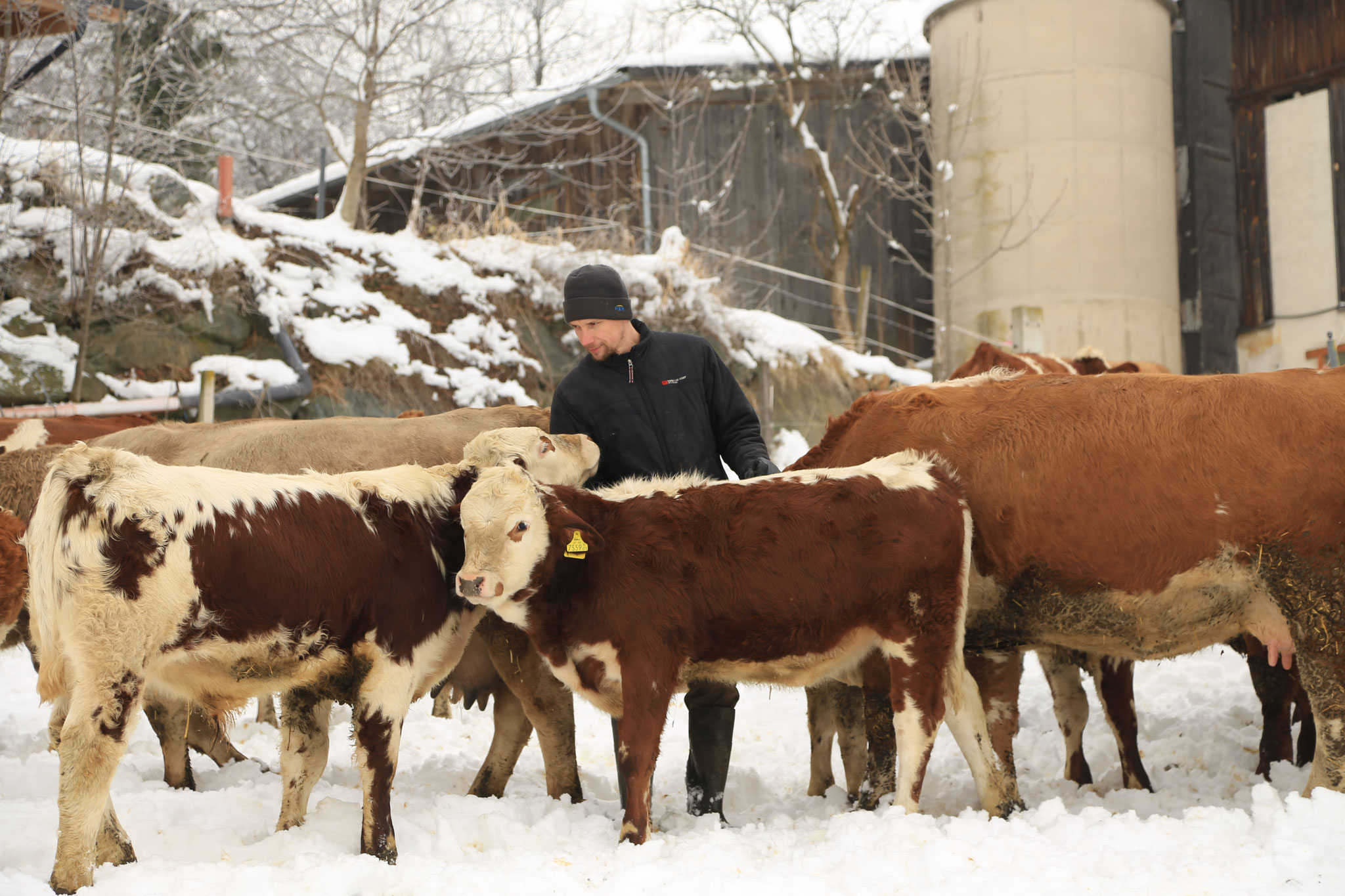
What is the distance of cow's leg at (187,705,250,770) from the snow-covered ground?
0.29 feet

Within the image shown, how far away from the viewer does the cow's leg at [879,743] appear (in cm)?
524

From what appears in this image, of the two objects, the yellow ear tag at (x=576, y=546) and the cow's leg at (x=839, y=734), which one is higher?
the yellow ear tag at (x=576, y=546)

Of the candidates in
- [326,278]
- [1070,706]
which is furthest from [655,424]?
[326,278]

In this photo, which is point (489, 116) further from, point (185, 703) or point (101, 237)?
point (185, 703)

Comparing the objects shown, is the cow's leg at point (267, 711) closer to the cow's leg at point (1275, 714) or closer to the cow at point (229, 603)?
the cow at point (229, 603)

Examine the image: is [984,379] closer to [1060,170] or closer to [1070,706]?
[1070,706]

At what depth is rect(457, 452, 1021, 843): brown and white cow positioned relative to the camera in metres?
4.46

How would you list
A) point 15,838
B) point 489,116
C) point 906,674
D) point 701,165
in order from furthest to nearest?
point 701,165 < point 489,116 < point 906,674 < point 15,838

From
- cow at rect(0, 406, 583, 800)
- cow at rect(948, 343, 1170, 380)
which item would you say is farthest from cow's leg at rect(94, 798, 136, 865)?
cow at rect(948, 343, 1170, 380)

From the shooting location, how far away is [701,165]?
20.4 meters

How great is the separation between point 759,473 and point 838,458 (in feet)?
1.56

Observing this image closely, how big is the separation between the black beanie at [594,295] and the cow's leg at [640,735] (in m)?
1.61

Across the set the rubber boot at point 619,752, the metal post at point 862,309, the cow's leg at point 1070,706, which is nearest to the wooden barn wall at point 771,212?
the metal post at point 862,309

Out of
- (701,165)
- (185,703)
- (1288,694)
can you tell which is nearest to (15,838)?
(185,703)
